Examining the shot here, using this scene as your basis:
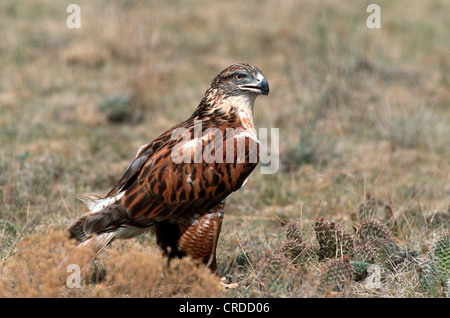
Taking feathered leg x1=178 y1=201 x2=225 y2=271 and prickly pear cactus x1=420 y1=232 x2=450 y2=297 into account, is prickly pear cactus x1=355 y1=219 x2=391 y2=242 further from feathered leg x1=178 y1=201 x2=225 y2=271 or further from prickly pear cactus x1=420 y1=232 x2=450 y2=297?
feathered leg x1=178 y1=201 x2=225 y2=271

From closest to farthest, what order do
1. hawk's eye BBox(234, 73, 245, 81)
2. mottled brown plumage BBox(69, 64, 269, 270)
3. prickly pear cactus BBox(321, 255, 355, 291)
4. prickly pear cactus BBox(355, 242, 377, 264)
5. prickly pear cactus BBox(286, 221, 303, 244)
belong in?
prickly pear cactus BBox(321, 255, 355, 291) → mottled brown plumage BBox(69, 64, 269, 270) → prickly pear cactus BBox(355, 242, 377, 264) → prickly pear cactus BBox(286, 221, 303, 244) → hawk's eye BBox(234, 73, 245, 81)

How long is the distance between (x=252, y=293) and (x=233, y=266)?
0.76 meters

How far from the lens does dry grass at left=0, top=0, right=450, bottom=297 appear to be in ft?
13.3

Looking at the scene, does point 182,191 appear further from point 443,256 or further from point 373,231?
point 443,256

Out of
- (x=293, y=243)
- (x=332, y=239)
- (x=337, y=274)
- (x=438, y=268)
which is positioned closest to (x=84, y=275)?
(x=293, y=243)

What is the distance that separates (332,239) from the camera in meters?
4.46

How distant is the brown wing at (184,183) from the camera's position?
4.07 meters

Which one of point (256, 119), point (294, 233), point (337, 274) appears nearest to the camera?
point (337, 274)

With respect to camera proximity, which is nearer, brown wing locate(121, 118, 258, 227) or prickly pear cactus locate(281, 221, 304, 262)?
brown wing locate(121, 118, 258, 227)

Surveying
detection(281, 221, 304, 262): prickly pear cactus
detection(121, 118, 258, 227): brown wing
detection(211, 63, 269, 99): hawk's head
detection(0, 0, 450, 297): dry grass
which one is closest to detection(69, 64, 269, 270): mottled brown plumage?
detection(121, 118, 258, 227): brown wing

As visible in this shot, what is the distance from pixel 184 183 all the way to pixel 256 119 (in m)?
4.98

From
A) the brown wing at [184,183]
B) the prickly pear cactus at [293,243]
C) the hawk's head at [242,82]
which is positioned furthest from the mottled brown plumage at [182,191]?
the prickly pear cactus at [293,243]

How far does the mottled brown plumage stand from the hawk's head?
354mm
